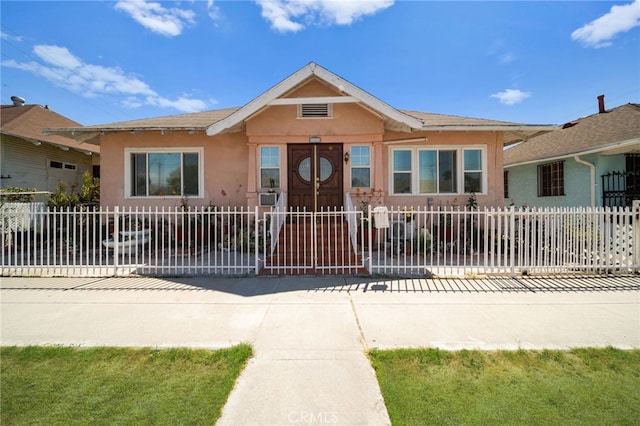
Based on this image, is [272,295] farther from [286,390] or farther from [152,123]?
[152,123]

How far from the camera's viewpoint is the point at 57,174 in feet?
48.6

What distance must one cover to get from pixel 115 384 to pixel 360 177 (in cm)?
842

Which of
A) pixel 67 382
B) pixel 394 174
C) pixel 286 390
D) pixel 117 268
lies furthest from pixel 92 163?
pixel 286 390

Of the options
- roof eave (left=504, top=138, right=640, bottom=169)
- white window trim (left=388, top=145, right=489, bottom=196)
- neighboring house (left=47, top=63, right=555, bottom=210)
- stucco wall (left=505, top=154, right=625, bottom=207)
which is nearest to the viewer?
roof eave (left=504, top=138, right=640, bottom=169)

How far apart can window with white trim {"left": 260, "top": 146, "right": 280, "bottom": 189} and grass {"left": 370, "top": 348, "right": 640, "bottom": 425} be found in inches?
295

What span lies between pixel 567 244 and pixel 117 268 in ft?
34.7

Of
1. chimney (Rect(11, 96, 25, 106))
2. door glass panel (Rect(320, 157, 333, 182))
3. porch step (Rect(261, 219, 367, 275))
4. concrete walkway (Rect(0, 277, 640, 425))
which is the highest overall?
chimney (Rect(11, 96, 25, 106))

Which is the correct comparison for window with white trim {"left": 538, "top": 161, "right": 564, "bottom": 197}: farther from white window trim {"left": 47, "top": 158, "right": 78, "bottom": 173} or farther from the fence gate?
white window trim {"left": 47, "top": 158, "right": 78, "bottom": 173}

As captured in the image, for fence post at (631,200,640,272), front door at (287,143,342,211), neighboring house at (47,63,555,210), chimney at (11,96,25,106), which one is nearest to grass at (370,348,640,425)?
fence post at (631,200,640,272)

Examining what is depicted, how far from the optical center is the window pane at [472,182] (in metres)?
10.5

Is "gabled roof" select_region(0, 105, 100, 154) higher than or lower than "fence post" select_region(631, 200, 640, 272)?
higher

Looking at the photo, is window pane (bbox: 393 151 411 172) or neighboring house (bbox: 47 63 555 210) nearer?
neighboring house (bbox: 47 63 555 210)

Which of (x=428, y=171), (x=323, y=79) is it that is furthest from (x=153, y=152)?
(x=428, y=171)

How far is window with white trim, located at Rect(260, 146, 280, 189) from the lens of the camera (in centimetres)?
993
